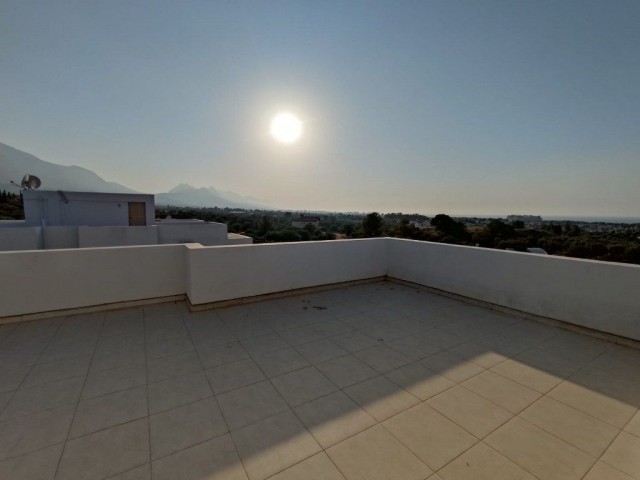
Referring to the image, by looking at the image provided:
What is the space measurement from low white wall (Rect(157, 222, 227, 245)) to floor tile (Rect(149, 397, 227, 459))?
1243cm

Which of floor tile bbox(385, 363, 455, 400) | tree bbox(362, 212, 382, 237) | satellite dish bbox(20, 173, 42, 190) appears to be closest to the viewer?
floor tile bbox(385, 363, 455, 400)

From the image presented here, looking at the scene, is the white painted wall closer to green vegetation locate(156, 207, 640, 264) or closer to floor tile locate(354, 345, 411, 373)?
green vegetation locate(156, 207, 640, 264)

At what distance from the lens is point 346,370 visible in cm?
252

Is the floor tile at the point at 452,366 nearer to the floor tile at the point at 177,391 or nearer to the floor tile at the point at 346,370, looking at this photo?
the floor tile at the point at 346,370

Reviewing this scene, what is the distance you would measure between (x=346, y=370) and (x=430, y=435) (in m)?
0.91

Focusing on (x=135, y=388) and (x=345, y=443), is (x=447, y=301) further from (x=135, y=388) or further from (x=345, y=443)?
(x=135, y=388)

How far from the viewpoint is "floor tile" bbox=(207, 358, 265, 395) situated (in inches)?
88.4

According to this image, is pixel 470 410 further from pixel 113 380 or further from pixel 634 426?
pixel 113 380

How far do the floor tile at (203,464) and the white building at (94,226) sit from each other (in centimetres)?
997

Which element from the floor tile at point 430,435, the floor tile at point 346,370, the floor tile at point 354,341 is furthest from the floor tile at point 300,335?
the floor tile at point 430,435

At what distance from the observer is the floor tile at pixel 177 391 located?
200cm

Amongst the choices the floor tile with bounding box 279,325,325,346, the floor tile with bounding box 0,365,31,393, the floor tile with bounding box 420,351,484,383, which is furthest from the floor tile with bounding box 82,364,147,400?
the floor tile with bounding box 420,351,484,383

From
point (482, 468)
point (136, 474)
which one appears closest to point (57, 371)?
point (136, 474)

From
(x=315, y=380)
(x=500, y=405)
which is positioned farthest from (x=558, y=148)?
(x=315, y=380)
